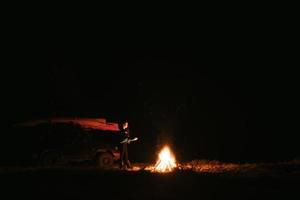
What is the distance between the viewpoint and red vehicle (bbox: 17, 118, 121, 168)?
19.2 m

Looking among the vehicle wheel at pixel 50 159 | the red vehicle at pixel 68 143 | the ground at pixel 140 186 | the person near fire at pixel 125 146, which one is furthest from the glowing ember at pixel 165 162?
the vehicle wheel at pixel 50 159

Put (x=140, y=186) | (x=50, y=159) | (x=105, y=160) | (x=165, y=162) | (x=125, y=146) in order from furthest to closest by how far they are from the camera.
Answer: (x=105, y=160) → (x=125, y=146) → (x=50, y=159) → (x=165, y=162) → (x=140, y=186)

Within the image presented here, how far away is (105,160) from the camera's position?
2011 centimetres

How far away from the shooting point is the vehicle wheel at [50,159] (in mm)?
19047

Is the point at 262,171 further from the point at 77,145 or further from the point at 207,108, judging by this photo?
the point at 207,108

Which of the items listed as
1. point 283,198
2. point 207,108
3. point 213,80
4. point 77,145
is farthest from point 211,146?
point 283,198

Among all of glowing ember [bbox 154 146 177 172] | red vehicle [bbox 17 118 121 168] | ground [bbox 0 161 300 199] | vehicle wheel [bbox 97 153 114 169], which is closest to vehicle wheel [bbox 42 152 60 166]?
red vehicle [bbox 17 118 121 168]

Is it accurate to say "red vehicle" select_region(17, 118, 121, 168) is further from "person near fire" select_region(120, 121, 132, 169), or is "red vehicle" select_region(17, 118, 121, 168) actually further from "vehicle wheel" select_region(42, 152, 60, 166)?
"person near fire" select_region(120, 121, 132, 169)

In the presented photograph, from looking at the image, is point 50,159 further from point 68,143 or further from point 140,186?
point 140,186

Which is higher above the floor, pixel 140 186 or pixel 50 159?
pixel 50 159

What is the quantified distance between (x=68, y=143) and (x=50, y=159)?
0.93 m

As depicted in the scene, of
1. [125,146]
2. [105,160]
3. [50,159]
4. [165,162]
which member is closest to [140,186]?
[165,162]

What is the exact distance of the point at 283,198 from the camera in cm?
1134

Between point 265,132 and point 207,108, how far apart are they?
11.8 feet
